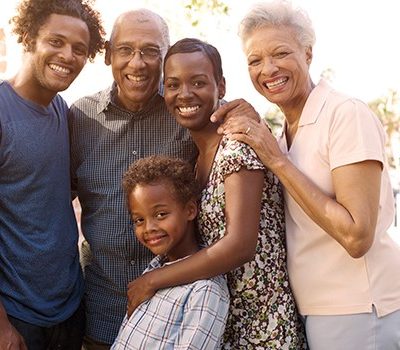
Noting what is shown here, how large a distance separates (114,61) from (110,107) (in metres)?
0.22

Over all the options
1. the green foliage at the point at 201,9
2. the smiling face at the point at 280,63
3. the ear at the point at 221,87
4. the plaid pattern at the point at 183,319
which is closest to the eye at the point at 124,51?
the ear at the point at 221,87

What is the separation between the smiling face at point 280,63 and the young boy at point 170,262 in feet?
1.47

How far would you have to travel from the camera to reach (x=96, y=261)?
3.05m

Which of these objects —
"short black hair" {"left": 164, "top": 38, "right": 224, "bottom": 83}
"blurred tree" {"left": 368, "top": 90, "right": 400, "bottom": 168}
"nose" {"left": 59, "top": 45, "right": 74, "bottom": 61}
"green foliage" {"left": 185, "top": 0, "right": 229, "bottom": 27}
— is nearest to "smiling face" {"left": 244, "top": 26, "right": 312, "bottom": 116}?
"short black hair" {"left": 164, "top": 38, "right": 224, "bottom": 83}

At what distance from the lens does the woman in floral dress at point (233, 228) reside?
2363 mm

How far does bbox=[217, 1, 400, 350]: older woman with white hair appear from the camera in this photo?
232 centimetres

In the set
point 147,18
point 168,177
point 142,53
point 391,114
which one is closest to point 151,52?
point 142,53

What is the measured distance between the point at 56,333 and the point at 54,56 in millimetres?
1184

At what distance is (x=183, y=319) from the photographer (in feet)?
7.67

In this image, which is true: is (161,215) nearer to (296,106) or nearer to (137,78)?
(296,106)

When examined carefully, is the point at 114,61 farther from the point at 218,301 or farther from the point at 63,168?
the point at 218,301

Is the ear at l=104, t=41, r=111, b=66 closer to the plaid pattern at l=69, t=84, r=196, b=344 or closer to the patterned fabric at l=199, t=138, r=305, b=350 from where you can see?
the plaid pattern at l=69, t=84, r=196, b=344

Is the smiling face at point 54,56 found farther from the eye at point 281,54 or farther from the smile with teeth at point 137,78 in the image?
the eye at point 281,54

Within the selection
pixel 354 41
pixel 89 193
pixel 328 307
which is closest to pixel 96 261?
pixel 89 193
